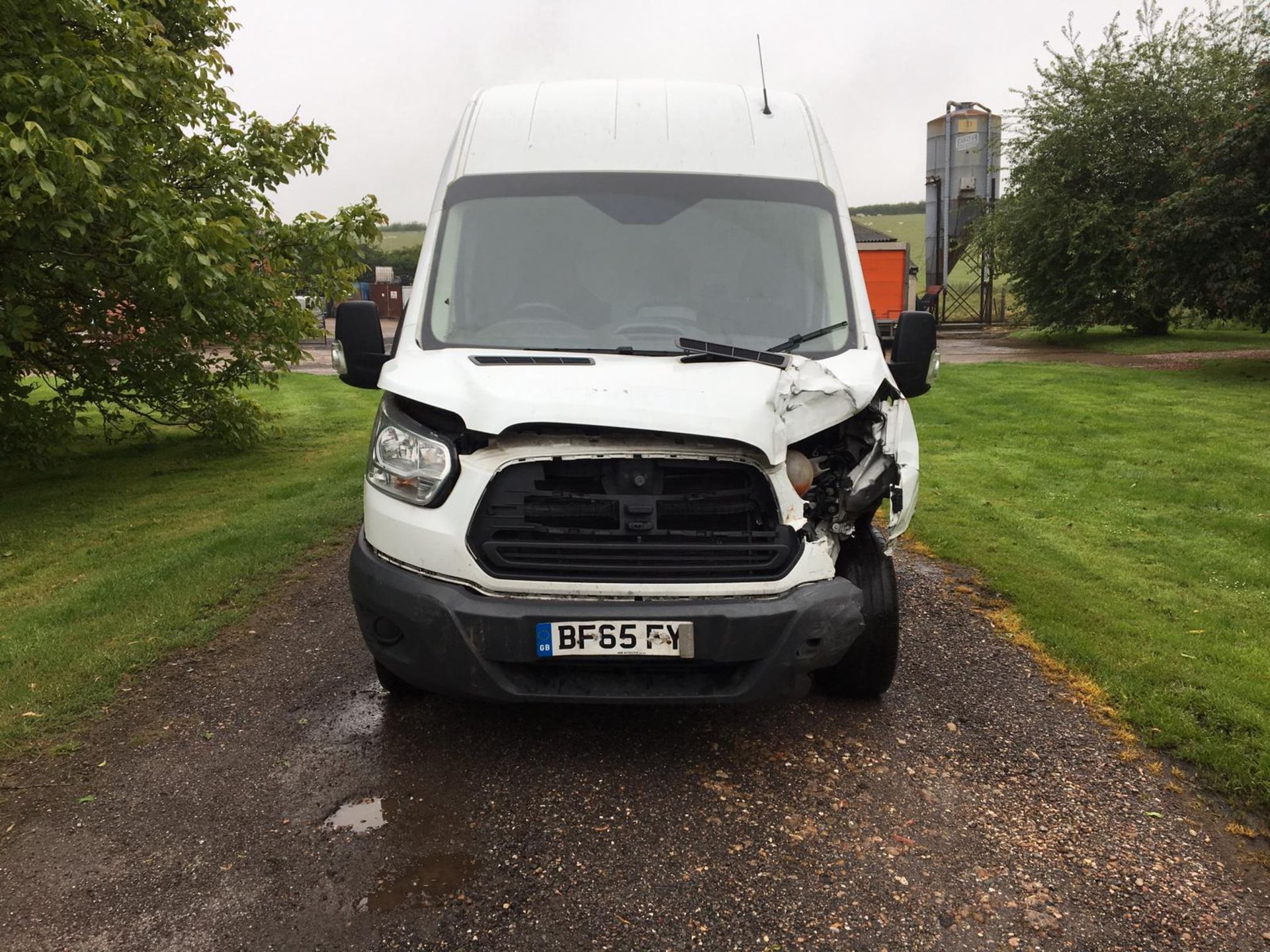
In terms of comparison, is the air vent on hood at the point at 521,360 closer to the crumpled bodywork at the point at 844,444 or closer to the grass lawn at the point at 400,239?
the crumpled bodywork at the point at 844,444

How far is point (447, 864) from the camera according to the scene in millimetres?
2979

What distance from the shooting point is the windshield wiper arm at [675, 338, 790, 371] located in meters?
3.63

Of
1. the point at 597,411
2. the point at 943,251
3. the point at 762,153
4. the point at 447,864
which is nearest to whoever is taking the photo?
Answer: the point at 447,864

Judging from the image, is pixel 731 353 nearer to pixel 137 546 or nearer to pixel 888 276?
pixel 137 546

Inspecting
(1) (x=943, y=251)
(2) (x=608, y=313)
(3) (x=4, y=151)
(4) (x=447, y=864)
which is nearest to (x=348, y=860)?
(4) (x=447, y=864)

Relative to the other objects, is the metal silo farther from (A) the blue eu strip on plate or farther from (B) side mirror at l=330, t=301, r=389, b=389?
(A) the blue eu strip on plate

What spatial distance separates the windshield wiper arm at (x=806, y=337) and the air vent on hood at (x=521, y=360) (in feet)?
2.69

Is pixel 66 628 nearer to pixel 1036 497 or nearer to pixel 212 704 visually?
pixel 212 704

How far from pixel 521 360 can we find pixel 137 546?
16.7 ft

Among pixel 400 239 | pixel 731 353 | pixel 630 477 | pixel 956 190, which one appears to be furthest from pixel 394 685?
pixel 400 239

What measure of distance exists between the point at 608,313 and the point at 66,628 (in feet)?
12.2

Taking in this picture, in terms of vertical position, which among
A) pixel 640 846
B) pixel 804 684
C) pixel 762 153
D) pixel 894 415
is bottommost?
pixel 640 846

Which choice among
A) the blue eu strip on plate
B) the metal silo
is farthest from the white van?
the metal silo

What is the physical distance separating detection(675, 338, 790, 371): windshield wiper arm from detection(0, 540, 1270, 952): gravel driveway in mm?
1552
